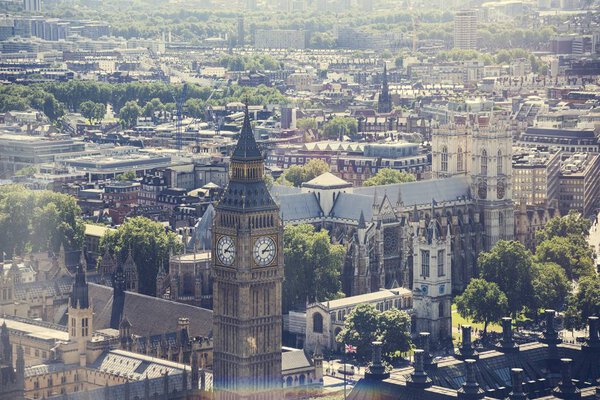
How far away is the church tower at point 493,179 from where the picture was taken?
569 feet

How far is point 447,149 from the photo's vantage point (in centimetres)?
17912

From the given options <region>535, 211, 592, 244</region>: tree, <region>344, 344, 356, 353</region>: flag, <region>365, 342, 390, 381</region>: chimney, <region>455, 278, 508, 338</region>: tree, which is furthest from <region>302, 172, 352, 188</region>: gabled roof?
<region>365, 342, 390, 381</region>: chimney

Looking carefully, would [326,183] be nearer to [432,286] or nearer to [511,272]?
[511,272]

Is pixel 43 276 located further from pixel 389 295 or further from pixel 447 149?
pixel 447 149

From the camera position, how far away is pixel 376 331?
138375mm

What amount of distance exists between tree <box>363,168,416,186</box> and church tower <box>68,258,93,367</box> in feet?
231

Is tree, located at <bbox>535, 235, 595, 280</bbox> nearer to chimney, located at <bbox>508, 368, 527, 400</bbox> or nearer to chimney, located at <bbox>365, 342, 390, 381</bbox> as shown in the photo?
chimney, located at <bbox>365, 342, 390, 381</bbox>

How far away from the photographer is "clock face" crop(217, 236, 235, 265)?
112188mm

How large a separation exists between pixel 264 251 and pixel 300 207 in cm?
5170

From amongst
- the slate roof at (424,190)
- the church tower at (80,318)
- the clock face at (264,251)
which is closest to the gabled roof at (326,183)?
the slate roof at (424,190)

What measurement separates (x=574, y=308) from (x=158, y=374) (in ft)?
134

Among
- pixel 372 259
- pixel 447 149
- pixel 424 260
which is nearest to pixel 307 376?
pixel 424 260

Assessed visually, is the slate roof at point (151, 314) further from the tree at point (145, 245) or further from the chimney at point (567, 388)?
the chimney at point (567, 388)

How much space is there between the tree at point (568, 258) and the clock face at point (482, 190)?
28.4 feet
